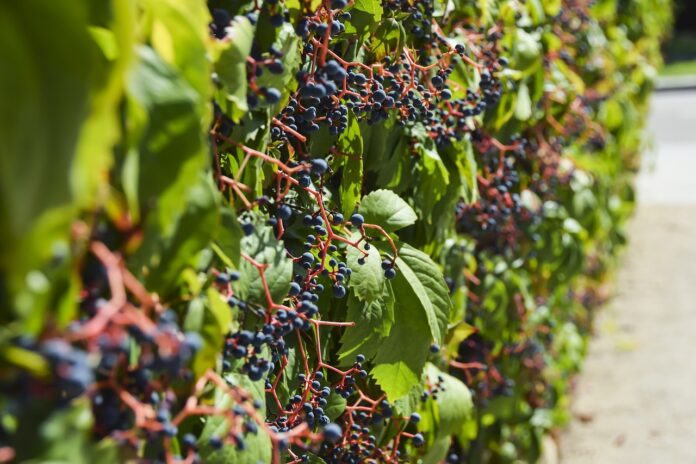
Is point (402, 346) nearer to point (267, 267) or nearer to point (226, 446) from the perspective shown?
point (267, 267)

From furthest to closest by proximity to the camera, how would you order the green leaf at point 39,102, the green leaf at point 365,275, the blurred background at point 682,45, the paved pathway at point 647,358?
the blurred background at point 682,45 < the paved pathway at point 647,358 < the green leaf at point 365,275 < the green leaf at point 39,102

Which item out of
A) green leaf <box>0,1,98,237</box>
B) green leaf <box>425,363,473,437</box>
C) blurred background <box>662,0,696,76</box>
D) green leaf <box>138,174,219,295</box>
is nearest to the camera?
green leaf <box>0,1,98,237</box>

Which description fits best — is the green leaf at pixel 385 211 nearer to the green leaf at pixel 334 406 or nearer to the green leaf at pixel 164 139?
the green leaf at pixel 334 406

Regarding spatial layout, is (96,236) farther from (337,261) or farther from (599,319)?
(599,319)

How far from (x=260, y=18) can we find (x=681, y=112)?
12.4 m

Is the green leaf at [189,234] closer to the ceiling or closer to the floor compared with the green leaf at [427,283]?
closer to the ceiling

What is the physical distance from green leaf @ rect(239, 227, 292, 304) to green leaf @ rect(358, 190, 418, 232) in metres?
A: 0.42

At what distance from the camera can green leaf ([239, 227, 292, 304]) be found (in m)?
1.42

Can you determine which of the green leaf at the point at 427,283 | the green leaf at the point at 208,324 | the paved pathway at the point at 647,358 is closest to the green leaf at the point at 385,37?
the green leaf at the point at 427,283

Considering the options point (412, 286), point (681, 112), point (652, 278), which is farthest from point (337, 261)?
point (681, 112)

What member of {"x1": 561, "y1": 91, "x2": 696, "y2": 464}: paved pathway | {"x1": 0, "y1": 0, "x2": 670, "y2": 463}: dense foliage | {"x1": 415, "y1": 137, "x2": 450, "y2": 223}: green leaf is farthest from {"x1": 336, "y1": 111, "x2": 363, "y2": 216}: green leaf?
{"x1": 561, "y1": 91, "x2": 696, "y2": 464}: paved pathway

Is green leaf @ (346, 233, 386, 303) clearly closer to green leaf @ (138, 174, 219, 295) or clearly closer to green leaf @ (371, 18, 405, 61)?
green leaf @ (371, 18, 405, 61)

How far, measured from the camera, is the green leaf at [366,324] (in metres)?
1.81

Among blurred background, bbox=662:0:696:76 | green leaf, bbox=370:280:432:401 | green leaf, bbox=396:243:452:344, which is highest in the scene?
green leaf, bbox=396:243:452:344
